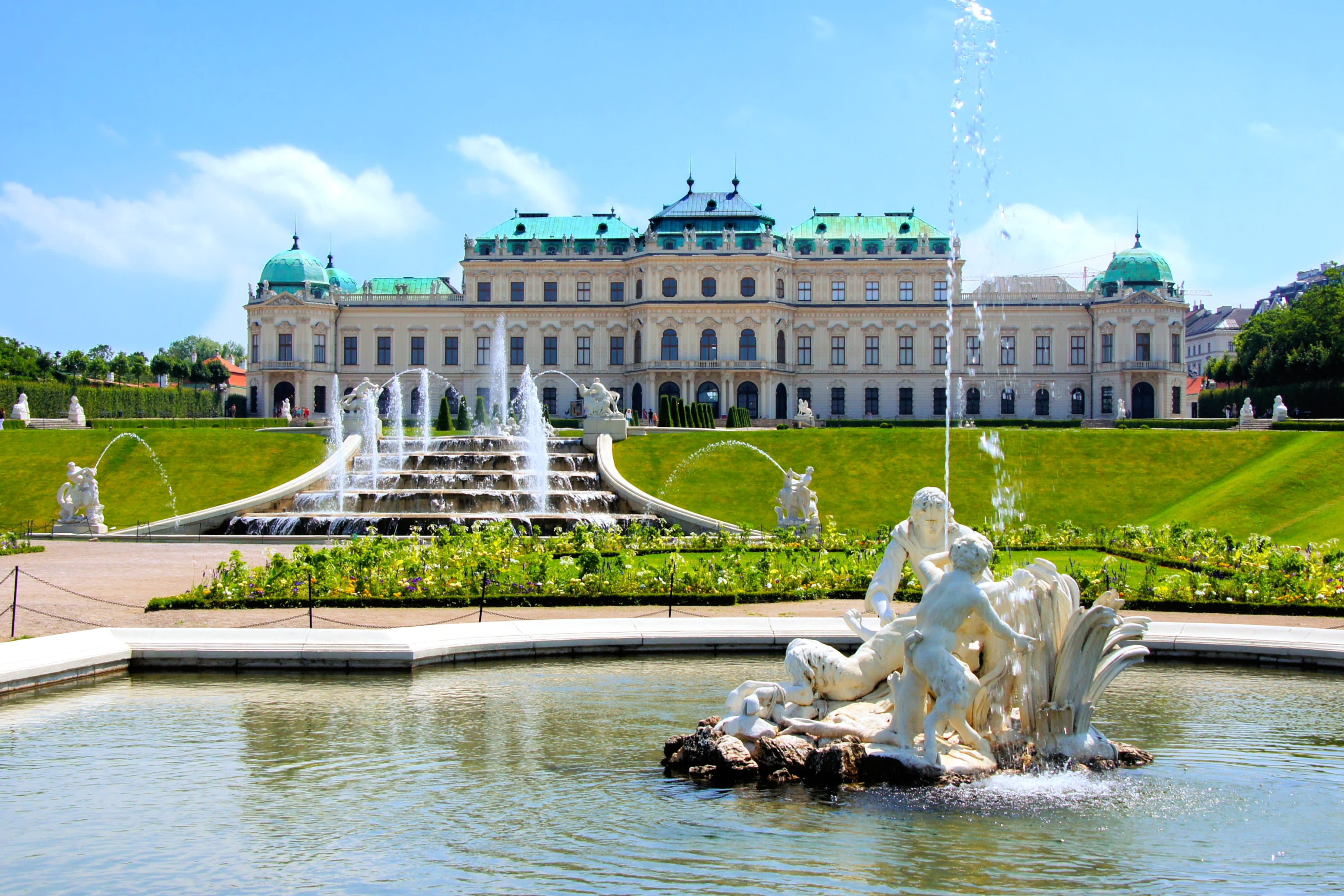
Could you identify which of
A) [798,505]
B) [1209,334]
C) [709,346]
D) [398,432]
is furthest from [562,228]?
[1209,334]

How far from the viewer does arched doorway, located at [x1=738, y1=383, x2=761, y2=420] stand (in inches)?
3017

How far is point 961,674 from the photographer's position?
945cm

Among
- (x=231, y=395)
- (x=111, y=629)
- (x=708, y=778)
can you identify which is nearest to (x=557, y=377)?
(x=231, y=395)

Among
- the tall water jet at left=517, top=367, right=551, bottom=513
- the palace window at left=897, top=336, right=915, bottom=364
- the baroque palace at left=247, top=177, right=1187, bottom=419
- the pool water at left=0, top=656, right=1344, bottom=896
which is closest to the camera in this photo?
the pool water at left=0, top=656, right=1344, bottom=896

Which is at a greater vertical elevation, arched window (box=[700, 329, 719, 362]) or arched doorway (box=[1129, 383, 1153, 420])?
arched window (box=[700, 329, 719, 362])

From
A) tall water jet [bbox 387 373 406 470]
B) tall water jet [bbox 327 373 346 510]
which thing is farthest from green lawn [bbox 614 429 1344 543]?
tall water jet [bbox 327 373 346 510]

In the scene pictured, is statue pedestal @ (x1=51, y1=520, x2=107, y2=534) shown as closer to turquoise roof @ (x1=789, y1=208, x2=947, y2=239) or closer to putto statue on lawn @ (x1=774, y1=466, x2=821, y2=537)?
putto statue on lawn @ (x1=774, y1=466, x2=821, y2=537)

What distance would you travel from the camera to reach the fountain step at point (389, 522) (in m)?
32.4

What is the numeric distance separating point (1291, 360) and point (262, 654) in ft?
225

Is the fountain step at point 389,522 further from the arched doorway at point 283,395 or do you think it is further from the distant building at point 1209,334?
the distant building at point 1209,334

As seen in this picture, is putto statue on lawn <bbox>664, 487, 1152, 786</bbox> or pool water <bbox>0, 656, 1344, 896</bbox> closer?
pool water <bbox>0, 656, 1344, 896</bbox>

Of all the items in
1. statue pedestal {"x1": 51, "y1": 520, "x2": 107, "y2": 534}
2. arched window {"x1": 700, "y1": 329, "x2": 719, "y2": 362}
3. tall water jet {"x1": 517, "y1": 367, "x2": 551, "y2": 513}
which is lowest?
statue pedestal {"x1": 51, "y1": 520, "x2": 107, "y2": 534}

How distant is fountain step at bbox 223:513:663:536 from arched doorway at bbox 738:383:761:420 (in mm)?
43072

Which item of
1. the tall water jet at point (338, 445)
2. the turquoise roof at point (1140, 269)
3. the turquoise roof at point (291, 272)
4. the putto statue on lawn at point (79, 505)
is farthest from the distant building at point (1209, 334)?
the putto statue on lawn at point (79, 505)
